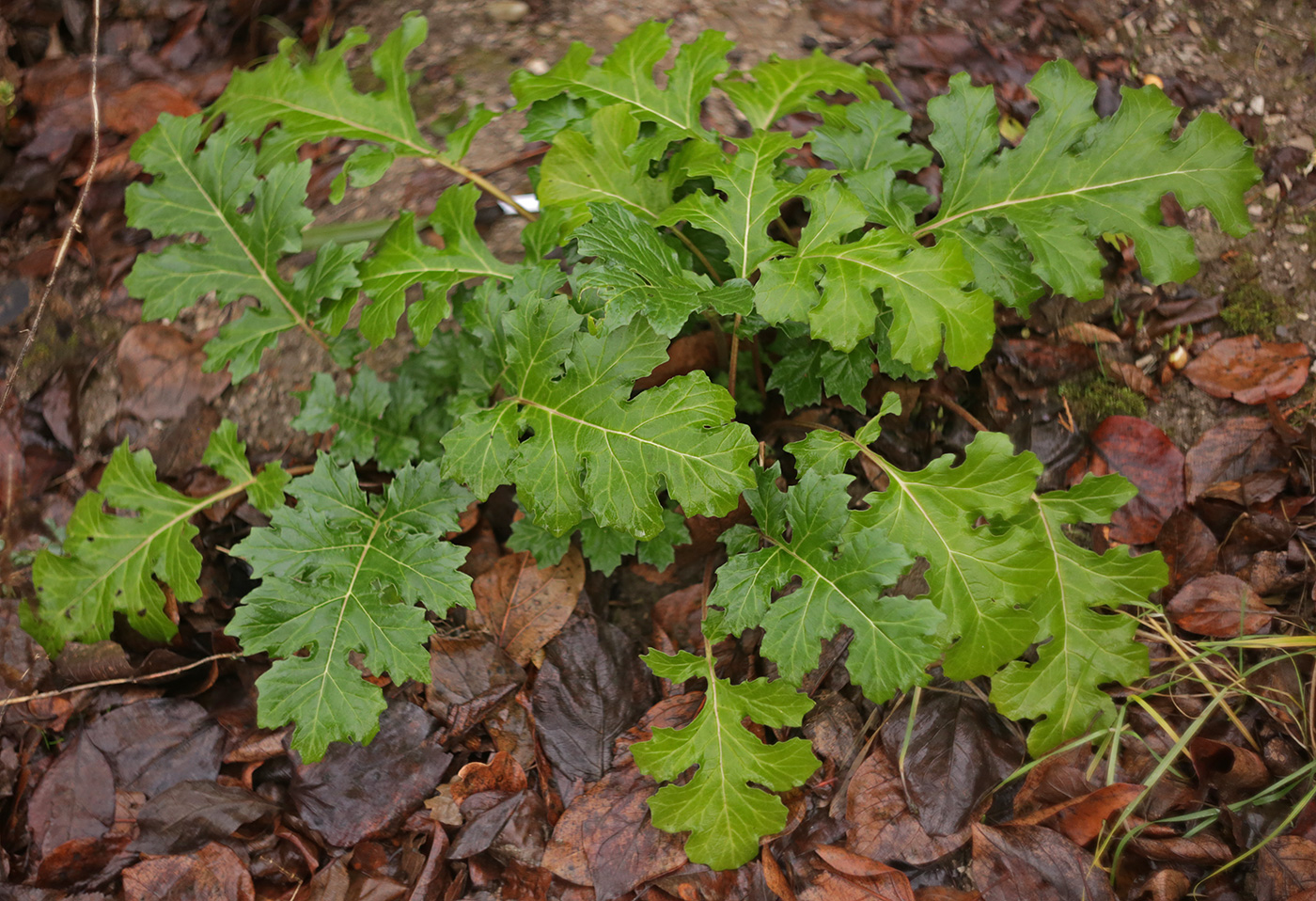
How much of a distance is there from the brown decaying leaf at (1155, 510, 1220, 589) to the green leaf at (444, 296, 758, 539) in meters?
1.34

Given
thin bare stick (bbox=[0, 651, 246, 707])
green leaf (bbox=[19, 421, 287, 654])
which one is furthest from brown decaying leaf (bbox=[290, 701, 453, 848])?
green leaf (bbox=[19, 421, 287, 654])

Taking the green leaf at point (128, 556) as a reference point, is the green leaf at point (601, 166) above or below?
above

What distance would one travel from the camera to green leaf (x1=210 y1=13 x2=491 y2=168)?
8.03ft

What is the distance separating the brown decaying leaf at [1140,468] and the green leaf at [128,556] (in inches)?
93.4

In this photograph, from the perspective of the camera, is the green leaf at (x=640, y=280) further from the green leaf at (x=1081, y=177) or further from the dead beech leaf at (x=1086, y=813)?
the dead beech leaf at (x=1086, y=813)

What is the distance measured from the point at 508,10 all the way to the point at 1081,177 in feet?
7.59

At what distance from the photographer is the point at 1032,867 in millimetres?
2018

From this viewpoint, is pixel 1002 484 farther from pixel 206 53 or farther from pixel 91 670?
pixel 206 53

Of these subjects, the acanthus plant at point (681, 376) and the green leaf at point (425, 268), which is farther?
the green leaf at point (425, 268)

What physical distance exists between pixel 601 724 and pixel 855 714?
2.24ft

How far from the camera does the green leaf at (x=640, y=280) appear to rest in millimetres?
1804

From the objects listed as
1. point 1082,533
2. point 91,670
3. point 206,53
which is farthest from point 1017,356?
point 206,53

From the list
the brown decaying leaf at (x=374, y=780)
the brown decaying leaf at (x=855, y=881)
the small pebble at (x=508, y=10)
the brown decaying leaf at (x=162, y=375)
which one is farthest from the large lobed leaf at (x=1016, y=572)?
the small pebble at (x=508, y=10)

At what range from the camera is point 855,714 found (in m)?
2.25
